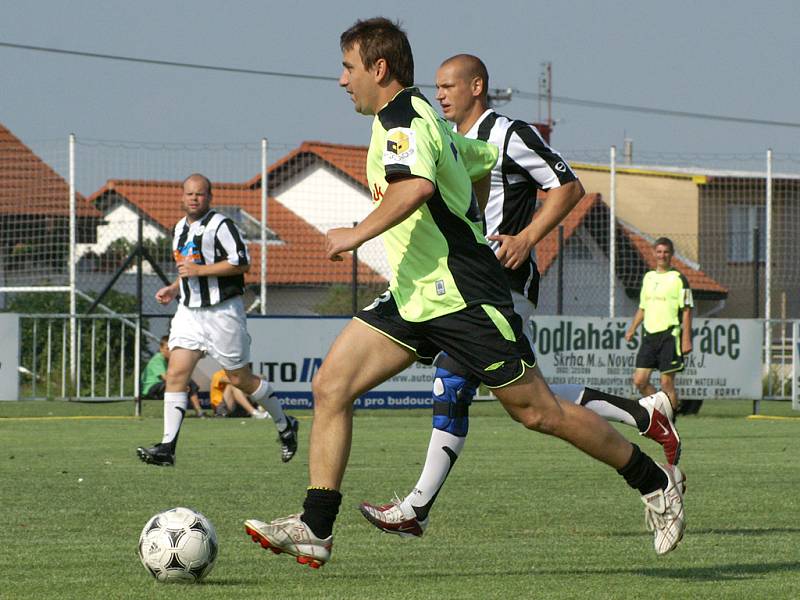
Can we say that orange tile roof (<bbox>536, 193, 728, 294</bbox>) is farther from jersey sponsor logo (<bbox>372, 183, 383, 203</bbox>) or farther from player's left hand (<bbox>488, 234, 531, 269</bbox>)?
jersey sponsor logo (<bbox>372, 183, 383, 203</bbox>)

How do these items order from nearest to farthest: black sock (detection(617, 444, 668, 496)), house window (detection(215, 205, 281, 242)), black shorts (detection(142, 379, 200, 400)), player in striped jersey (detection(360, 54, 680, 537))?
black sock (detection(617, 444, 668, 496)), player in striped jersey (detection(360, 54, 680, 537)), black shorts (detection(142, 379, 200, 400)), house window (detection(215, 205, 281, 242))

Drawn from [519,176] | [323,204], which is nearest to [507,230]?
[519,176]

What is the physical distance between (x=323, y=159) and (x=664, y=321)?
460 inches

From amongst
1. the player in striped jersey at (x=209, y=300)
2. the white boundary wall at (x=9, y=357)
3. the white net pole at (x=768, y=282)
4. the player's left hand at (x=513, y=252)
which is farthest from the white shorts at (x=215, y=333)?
the white net pole at (x=768, y=282)

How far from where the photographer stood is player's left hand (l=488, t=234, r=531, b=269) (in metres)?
6.47

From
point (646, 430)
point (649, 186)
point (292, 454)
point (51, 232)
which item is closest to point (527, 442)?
point (292, 454)

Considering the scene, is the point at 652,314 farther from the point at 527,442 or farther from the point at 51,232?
the point at 51,232

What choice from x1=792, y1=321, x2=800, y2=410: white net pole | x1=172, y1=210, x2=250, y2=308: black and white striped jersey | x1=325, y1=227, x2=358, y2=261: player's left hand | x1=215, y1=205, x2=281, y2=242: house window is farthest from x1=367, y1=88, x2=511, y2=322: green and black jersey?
x1=215, y1=205, x2=281, y2=242: house window

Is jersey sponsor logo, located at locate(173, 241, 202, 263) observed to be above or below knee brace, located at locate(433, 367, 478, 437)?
above

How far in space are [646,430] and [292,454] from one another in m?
4.74

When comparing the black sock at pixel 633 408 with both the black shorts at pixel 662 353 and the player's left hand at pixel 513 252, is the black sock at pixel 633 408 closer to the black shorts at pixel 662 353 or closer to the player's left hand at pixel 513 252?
the player's left hand at pixel 513 252

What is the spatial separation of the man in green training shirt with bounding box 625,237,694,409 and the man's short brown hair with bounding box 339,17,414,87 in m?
11.0

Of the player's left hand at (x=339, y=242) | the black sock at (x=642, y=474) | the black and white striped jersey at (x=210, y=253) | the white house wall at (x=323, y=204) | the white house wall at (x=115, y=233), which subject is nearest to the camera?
the player's left hand at (x=339, y=242)

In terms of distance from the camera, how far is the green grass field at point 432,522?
5.63 meters
